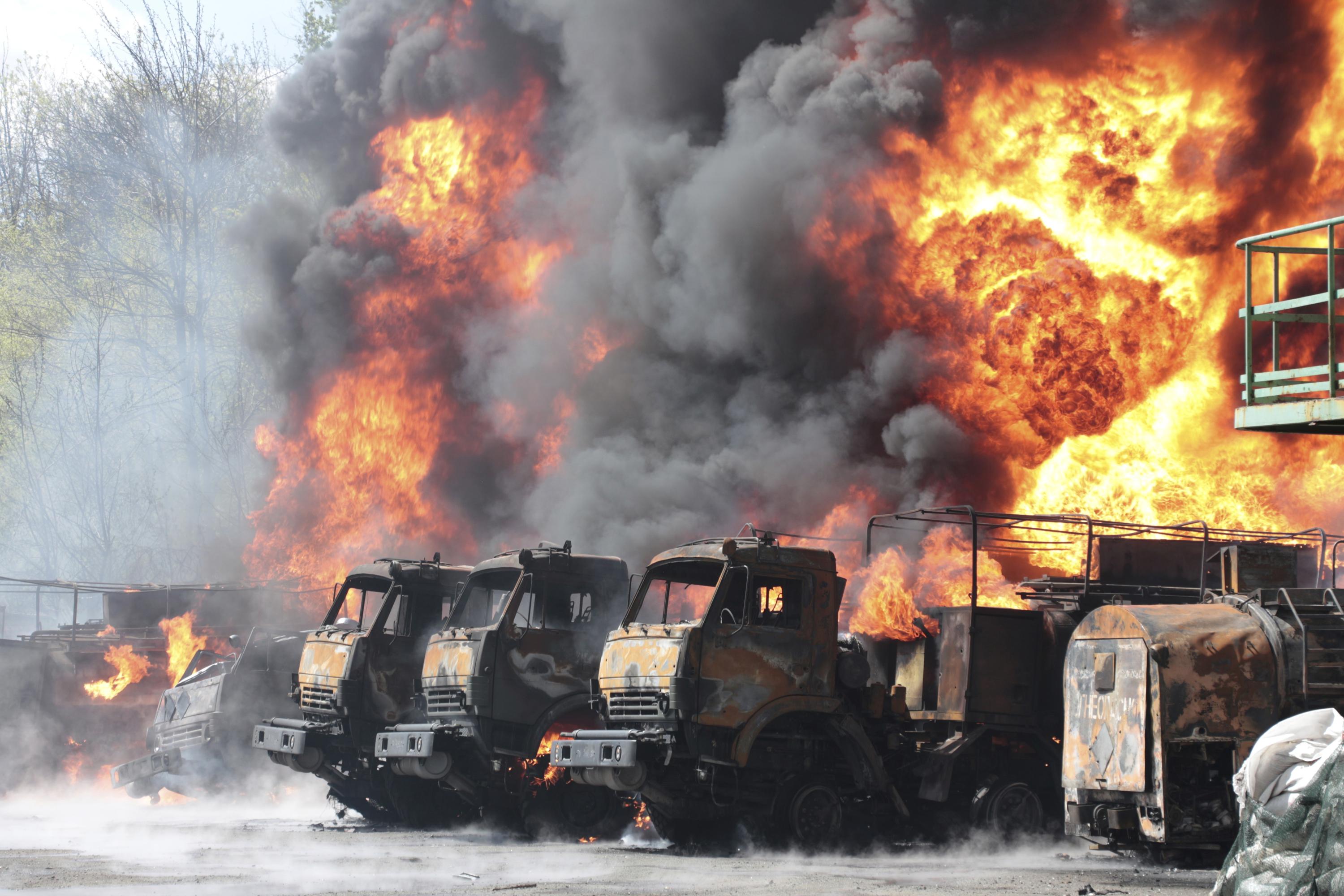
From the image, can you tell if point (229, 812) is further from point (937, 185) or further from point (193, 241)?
point (193, 241)

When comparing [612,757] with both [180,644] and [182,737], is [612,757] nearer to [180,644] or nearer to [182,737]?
[182,737]

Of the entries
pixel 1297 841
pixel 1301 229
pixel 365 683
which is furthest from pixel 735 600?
pixel 1297 841

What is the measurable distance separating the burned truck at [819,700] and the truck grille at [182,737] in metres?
7.16

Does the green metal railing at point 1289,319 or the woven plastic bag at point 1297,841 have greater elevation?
the green metal railing at point 1289,319

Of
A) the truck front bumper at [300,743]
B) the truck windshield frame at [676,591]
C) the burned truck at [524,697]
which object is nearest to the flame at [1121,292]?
the burned truck at [524,697]

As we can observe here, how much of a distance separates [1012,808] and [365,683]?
7970 mm

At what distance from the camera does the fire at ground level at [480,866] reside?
1105 cm

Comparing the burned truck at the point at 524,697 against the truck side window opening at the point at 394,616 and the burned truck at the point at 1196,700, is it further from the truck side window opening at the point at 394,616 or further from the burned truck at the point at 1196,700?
the burned truck at the point at 1196,700

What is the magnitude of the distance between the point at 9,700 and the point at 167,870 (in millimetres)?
11211

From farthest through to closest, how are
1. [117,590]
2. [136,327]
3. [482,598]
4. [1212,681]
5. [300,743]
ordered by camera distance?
[136,327], [117,590], [482,598], [300,743], [1212,681]

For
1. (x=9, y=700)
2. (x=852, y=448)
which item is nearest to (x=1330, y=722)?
(x=852, y=448)

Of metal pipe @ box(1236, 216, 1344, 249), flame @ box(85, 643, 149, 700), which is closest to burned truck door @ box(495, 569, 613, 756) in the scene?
metal pipe @ box(1236, 216, 1344, 249)

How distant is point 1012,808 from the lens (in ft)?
47.9

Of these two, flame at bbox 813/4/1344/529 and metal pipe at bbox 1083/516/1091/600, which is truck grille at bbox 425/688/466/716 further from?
flame at bbox 813/4/1344/529
